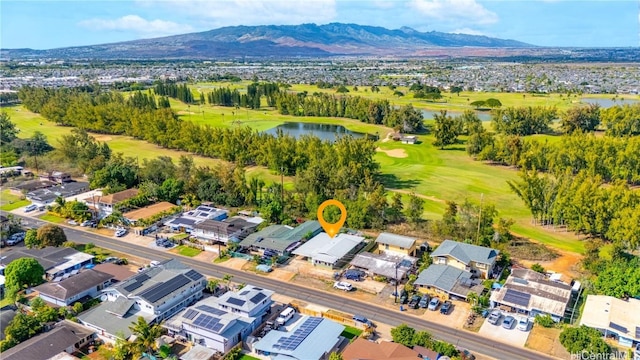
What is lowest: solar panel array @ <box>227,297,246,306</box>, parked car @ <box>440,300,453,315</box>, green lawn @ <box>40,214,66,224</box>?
parked car @ <box>440,300,453,315</box>

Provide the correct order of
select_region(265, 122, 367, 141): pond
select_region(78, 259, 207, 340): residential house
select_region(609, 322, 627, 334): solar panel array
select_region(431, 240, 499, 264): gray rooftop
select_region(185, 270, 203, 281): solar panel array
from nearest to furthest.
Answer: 1. select_region(609, 322, 627, 334): solar panel array
2. select_region(78, 259, 207, 340): residential house
3. select_region(185, 270, 203, 281): solar panel array
4. select_region(431, 240, 499, 264): gray rooftop
5. select_region(265, 122, 367, 141): pond

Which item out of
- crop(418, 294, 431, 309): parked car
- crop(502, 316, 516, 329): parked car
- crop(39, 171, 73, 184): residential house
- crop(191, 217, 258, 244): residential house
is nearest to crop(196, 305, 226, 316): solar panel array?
crop(191, 217, 258, 244): residential house

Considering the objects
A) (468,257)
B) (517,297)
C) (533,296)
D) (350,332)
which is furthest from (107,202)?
(533,296)

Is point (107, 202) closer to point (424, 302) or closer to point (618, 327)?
point (424, 302)

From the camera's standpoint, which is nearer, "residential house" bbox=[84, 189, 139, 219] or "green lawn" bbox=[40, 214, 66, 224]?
"green lawn" bbox=[40, 214, 66, 224]

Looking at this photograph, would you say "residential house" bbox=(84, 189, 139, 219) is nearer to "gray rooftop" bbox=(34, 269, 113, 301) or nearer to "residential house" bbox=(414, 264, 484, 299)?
"gray rooftop" bbox=(34, 269, 113, 301)
